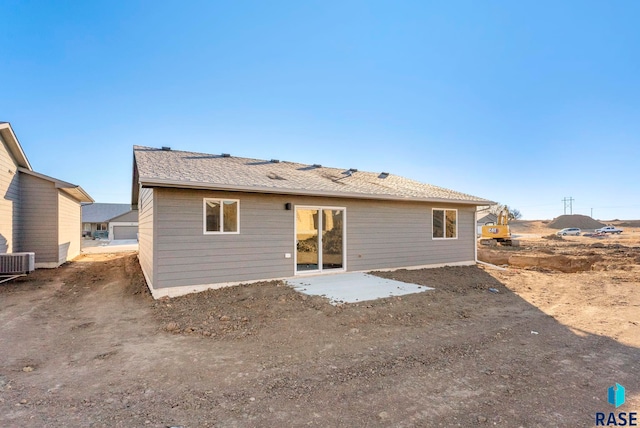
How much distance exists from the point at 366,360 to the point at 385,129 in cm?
1288

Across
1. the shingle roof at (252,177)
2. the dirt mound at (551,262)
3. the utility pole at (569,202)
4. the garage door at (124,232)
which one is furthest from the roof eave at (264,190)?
the utility pole at (569,202)

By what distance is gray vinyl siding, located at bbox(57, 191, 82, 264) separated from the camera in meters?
11.9

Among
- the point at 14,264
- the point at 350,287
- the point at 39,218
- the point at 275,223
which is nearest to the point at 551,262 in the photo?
the point at 350,287

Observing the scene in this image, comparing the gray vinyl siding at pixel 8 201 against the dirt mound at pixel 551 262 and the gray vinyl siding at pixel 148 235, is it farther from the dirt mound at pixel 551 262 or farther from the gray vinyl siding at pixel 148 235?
the dirt mound at pixel 551 262

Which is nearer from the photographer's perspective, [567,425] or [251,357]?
[567,425]

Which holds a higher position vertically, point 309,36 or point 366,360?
point 309,36

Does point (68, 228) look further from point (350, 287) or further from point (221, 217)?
point (350, 287)

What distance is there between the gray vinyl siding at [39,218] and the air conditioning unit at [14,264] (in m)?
A: 3.41

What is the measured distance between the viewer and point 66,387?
9.91 ft

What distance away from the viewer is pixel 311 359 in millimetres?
3707

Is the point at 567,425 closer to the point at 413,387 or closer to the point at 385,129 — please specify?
the point at 413,387

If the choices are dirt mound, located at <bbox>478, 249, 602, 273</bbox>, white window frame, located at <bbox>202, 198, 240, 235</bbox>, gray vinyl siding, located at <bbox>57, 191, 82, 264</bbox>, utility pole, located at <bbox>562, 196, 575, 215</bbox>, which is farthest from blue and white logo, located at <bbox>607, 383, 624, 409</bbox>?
utility pole, located at <bbox>562, 196, 575, 215</bbox>

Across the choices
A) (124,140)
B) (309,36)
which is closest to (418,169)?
(309,36)

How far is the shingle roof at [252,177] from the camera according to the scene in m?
6.84
